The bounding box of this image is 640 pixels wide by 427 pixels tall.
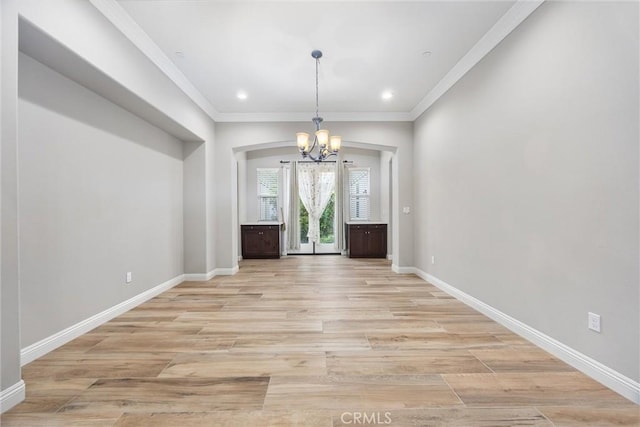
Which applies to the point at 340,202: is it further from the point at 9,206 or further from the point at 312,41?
the point at 9,206

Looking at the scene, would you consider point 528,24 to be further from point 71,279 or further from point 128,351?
point 71,279

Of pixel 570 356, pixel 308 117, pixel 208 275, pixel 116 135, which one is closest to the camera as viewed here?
pixel 570 356

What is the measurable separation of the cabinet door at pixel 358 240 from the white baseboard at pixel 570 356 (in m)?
3.91

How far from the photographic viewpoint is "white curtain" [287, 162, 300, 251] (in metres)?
7.73

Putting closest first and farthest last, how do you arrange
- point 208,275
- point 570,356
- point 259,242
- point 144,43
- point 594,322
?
point 594,322
point 570,356
point 144,43
point 208,275
point 259,242

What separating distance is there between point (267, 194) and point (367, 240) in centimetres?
295

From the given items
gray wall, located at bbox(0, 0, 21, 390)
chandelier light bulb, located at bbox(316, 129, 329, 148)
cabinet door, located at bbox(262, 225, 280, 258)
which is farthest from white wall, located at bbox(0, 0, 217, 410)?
cabinet door, located at bbox(262, 225, 280, 258)

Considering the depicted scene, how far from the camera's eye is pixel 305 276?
509cm

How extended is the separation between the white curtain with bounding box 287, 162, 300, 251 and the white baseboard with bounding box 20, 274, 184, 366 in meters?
4.12

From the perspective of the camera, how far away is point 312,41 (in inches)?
116

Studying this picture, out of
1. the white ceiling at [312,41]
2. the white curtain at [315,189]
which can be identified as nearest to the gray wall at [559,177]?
the white ceiling at [312,41]

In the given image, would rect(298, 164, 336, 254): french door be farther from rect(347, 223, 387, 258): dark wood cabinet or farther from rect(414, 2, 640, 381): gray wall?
rect(414, 2, 640, 381): gray wall

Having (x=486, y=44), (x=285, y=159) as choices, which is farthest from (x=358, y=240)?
(x=486, y=44)

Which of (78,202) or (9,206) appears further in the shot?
(78,202)
